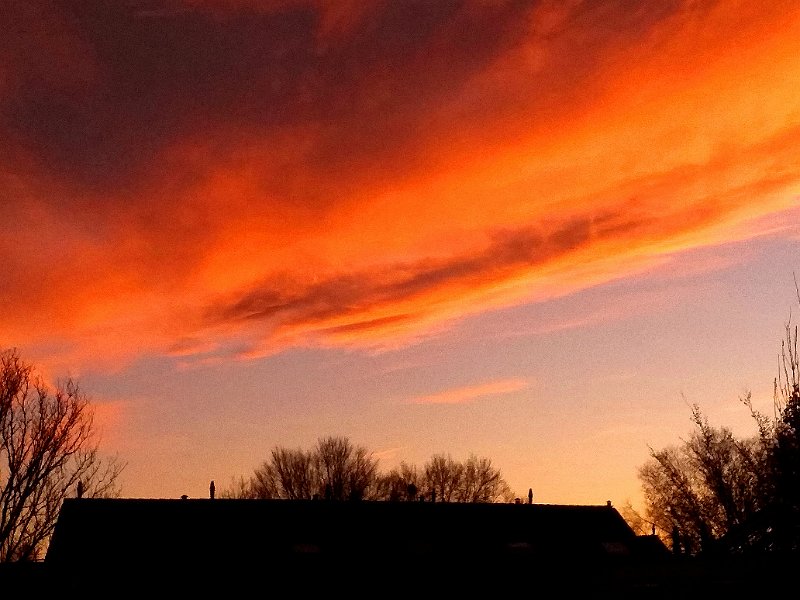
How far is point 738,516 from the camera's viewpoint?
210 ft

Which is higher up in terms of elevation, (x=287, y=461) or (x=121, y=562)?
(x=287, y=461)

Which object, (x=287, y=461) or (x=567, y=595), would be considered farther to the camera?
(x=287, y=461)

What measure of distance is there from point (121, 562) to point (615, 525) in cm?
2530

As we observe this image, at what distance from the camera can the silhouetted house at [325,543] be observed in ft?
116

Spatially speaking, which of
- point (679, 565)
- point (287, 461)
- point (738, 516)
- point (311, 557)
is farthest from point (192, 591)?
point (287, 461)

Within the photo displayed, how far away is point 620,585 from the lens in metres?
33.2

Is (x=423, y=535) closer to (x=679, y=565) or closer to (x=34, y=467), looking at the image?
(x=679, y=565)

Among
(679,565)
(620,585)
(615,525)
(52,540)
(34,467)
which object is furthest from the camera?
(615,525)

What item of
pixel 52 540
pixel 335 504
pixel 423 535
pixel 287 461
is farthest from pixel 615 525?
pixel 287 461

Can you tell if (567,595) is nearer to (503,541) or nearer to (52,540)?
(503,541)

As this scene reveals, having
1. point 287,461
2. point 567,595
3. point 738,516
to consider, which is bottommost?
point 567,595

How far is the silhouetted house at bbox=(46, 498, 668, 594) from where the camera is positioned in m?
35.3

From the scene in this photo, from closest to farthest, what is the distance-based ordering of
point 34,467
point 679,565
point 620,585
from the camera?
point 679,565
point 620,585
point 34,467

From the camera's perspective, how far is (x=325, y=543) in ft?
129
